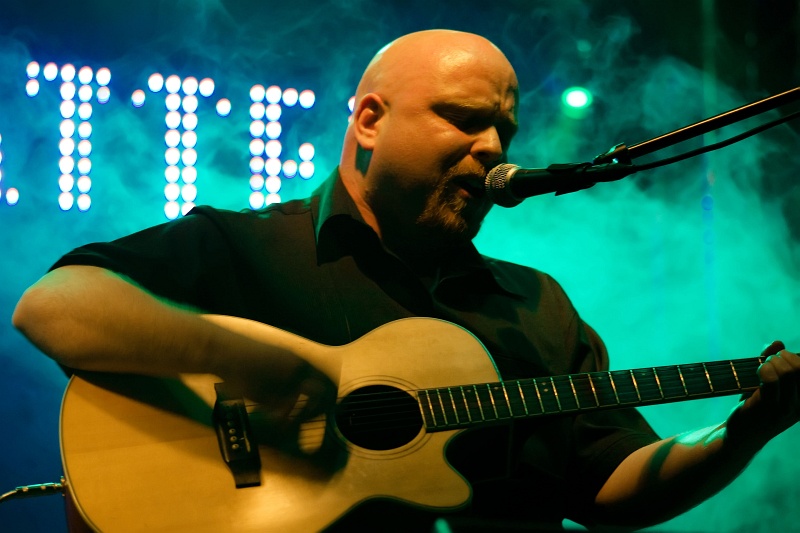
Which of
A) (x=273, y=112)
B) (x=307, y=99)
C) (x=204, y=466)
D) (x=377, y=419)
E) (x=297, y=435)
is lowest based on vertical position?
(x=204, y=466)

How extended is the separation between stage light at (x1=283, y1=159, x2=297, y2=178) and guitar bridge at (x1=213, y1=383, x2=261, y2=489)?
59.1 inches

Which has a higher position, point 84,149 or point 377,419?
point 84,149

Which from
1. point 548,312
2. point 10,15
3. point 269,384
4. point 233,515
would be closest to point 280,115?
point 10,15

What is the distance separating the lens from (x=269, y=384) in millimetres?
1702

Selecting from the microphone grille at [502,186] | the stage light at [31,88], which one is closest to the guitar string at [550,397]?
the microphone grille at [502,186]

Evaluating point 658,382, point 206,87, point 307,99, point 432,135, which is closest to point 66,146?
point 206,87

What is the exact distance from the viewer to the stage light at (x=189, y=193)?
291cm

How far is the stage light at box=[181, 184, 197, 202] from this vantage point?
9.53ft

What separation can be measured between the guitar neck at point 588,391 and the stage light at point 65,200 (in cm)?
168

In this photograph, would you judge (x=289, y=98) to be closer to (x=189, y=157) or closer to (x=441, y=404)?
(x=189, y=157)

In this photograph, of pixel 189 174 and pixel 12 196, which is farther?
pixel 189 174

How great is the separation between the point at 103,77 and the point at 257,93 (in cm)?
57

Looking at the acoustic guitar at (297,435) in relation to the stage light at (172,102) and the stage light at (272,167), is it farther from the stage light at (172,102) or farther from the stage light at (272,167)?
the stage light at (172,102)

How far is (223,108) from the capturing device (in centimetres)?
298
